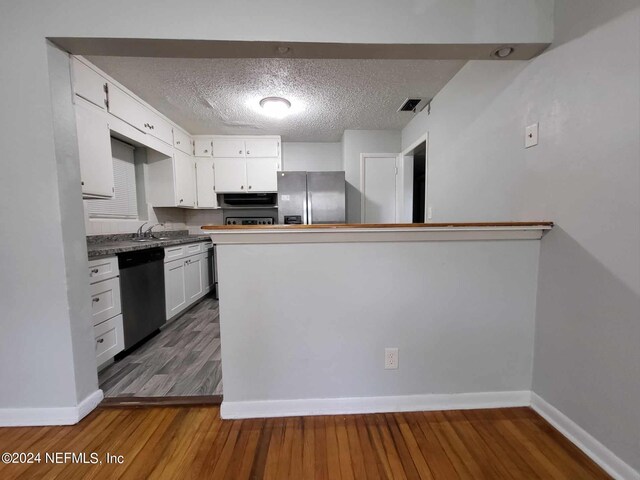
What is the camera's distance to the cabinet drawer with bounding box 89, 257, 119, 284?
170 centimetres

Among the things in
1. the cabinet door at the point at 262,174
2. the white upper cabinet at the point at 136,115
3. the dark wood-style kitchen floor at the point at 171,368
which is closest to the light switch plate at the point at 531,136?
the dark wood-style kitchen floor at the point at 171,368

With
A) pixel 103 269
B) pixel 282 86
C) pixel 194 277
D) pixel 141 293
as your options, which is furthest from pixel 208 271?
pixel 282 86

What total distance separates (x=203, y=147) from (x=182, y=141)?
12.9 inches

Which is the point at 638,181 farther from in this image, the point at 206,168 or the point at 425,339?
the point at 206,168

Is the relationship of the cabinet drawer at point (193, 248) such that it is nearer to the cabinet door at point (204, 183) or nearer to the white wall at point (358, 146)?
the cabinet door at point (204, 183)

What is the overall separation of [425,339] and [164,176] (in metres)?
3.61

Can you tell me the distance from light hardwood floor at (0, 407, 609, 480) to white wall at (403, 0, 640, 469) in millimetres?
286

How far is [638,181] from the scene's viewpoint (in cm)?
92

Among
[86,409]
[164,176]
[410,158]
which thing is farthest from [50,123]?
[410,158]

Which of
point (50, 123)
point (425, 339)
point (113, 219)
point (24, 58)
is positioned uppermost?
point (24, 58)

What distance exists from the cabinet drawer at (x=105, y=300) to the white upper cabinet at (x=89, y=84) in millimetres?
1518

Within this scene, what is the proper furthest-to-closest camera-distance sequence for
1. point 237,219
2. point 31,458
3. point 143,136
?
point 237,219 → point 143,136 → point 31,458

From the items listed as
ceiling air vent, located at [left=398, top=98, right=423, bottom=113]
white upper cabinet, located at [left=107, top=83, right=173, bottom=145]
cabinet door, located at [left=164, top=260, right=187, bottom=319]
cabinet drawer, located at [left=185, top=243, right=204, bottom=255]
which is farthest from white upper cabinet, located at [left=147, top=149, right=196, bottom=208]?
ceiling air vent, located at [left=398, top=98, right=423, bottom=113]

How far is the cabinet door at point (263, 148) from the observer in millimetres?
3723
